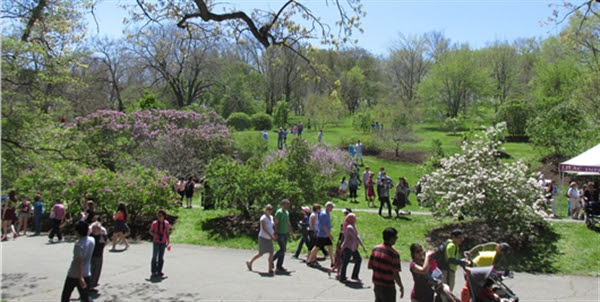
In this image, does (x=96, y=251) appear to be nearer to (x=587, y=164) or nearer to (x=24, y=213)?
(x=24, y=213)

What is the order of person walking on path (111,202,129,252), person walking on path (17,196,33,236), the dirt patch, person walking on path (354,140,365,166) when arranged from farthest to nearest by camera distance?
the dirt patch < person walking on path (354,140,365,166) < person walking on path (17,196,33,236) < person walking on path (111,202,129,252)

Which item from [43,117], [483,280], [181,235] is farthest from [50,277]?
[483,280]

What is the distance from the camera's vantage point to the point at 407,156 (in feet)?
106

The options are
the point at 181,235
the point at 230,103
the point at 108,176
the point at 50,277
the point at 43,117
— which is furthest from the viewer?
the point at 230,103

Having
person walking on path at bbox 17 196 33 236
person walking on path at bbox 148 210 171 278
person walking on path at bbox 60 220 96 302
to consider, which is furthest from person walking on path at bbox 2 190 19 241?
person walking on path at bbox 60 220 96 302

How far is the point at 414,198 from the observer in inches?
856

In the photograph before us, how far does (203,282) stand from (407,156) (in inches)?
966

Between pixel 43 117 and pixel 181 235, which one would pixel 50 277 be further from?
pixel 181 235

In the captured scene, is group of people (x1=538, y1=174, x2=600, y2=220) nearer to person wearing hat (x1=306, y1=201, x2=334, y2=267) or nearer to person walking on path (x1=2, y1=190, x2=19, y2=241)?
person wearing hat (x1=306, y1=201, x2=334, y2=267)

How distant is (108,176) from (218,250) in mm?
5350

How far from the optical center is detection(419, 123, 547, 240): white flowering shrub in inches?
503

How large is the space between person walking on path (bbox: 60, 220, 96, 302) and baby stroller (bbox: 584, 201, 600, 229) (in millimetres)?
13503

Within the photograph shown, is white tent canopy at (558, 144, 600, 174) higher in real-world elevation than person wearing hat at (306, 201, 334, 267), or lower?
higher

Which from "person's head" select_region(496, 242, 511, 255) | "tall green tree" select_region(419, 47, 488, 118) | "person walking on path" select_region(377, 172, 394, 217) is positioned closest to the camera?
"person's head" select_region(496, 242, 511, 255)
